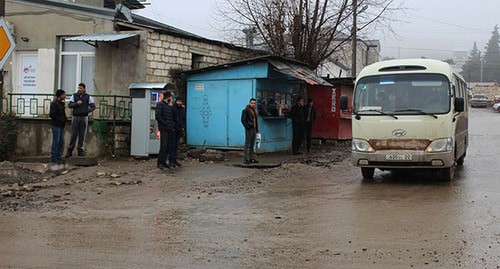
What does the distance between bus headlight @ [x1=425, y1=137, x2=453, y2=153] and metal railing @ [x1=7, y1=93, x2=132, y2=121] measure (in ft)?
28.2

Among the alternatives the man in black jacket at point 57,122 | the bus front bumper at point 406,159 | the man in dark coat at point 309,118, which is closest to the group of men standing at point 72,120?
the man in black jacket at point 57,122

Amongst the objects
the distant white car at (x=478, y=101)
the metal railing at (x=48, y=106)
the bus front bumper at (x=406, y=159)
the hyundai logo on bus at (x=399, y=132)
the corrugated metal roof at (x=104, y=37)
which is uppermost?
the distant white car at (x=478, y=101)

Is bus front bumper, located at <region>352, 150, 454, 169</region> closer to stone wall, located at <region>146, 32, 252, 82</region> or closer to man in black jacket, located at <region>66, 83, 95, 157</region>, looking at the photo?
man in black jacket, located at <region>66, 83, 95, 157</region>

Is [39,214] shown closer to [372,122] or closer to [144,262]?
[144,262]

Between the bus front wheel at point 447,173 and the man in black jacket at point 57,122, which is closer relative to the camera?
the bus front wheel at point 447,173

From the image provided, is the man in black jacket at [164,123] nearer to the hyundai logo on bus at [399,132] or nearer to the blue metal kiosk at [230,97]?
the blue metal kiosk at [230,97]

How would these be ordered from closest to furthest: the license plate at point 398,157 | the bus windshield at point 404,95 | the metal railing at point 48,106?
the license plate at point 398,157
the bus windshield at point 404,95
the metal railing at point 48,106

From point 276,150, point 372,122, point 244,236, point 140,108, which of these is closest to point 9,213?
point 244,236

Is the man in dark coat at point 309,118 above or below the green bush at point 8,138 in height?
above

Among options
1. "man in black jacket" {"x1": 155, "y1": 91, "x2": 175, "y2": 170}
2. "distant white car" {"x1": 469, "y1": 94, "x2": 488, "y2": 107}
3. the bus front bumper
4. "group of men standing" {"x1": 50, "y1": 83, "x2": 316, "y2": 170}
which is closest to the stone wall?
"group of men standing" {"x1": 50, "y1": 83, "x2": 316, "y2": 170}

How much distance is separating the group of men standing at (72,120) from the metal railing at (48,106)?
4.10ft

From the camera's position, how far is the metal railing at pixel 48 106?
14.9m

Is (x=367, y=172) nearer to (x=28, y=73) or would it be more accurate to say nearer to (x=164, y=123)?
(x=164, y=123)

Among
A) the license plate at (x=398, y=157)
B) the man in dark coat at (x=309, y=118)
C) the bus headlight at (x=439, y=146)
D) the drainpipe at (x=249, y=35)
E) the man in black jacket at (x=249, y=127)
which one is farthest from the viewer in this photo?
the drainpipe at (x=249, y=35)
